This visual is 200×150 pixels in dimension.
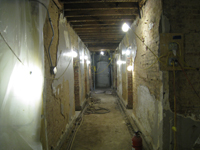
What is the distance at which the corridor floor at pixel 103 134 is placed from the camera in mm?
2998

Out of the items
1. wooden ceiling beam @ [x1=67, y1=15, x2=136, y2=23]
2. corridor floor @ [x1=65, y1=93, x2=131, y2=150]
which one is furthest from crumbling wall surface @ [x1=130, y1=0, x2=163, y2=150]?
wooden ceiling beam @ [x1=67, y1=15, x2=136, y2=23]

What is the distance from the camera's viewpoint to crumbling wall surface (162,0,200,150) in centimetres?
208

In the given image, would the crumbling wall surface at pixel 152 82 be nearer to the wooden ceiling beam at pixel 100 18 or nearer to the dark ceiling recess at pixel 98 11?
the dark ceiling recess at pixel 98 11

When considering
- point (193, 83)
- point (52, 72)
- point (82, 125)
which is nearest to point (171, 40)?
point (193, 83)

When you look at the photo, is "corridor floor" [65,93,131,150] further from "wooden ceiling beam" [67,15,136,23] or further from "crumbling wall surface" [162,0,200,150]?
"wooden ceiling beam" [67,15,136,23]

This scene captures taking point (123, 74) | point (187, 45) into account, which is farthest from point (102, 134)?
point (123, 74)

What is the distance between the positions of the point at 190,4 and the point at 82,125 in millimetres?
3958

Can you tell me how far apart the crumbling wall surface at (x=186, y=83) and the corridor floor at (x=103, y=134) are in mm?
1257

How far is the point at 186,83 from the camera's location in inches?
82.4

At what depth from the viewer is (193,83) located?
2086mm

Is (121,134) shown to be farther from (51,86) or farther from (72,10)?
(72,10)

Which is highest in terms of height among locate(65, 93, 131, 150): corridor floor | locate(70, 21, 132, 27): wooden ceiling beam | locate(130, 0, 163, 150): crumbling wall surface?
locate(70, 21, 132, 27): wooden ceiling beam

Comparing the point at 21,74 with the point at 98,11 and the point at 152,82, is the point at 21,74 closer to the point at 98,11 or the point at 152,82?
the point at 152,82

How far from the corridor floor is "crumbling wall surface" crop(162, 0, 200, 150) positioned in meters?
1.26
